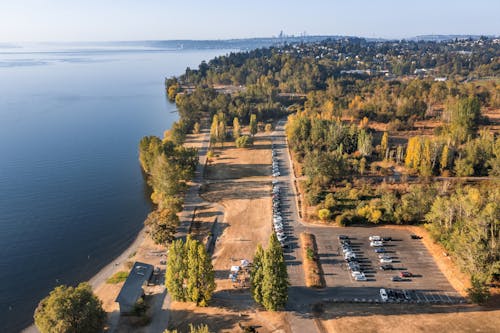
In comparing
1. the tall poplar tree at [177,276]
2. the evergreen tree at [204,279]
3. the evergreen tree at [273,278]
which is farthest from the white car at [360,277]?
the tall poplar tree at [177,276]

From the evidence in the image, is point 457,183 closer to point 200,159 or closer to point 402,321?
point 402,321

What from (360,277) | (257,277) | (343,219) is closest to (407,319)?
(360,277)

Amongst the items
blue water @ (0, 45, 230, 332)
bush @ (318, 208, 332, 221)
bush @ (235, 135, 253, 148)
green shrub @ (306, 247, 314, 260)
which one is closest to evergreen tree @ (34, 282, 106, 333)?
blue water @ (0, 45, 230, 332)

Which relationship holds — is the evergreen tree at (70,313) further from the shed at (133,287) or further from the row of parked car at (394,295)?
the row of parked car at (394,295)

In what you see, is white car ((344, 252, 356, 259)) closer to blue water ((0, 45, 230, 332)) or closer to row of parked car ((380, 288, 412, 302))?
row of parked car ((380, 288, 412, 302))

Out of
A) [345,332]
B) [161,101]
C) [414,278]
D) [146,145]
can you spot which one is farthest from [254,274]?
[161,101]

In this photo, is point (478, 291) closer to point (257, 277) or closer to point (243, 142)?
point (257, 277)
